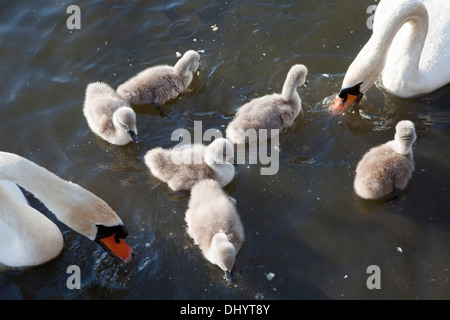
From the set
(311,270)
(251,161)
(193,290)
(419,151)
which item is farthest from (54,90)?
(419,151)

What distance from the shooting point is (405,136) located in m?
5.77

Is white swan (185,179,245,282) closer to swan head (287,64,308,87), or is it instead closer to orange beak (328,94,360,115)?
swan head (287,64,308,87)

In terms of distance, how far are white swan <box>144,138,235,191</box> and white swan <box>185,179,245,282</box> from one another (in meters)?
0.18

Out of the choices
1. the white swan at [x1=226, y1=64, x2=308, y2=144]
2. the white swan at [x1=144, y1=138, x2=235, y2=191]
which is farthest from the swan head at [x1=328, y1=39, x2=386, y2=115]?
the white swan at [x1=144, y1=138, x2=235, y2=191]

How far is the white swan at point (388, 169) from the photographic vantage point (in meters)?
5.74

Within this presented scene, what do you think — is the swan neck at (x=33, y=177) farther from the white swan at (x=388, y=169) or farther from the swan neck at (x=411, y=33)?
the swan neck at (x=411, y=33)

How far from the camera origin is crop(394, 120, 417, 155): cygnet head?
576cm

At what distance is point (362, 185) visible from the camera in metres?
5.78

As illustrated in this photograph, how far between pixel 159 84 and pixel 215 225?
2.35 metres

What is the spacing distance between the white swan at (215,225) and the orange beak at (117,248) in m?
0.66

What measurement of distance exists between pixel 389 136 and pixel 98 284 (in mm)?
3775

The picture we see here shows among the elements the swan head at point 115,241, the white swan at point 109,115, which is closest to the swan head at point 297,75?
the white swan at point 109,115

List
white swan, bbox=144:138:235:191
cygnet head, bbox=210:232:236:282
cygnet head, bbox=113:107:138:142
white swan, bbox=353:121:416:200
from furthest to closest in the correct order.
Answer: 1. cygnet head, bbox=113:107:138:142
2. white swan, bbox=144:138:235:191
3. white swan, bbox=353:121:416:200
4. cygnet head, bbox=210:232:236:282
